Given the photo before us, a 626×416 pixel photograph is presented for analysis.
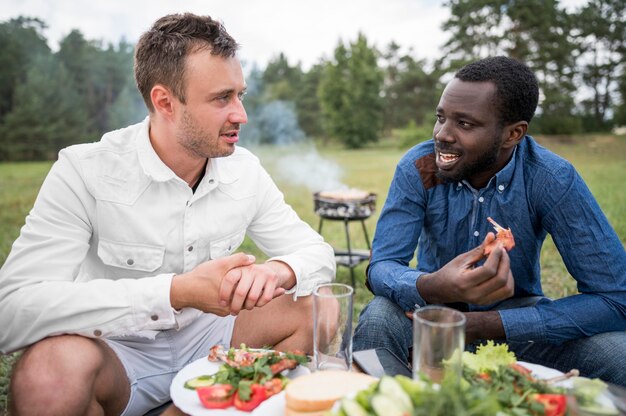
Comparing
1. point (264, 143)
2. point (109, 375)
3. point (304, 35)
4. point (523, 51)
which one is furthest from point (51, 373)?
point (264, 143)

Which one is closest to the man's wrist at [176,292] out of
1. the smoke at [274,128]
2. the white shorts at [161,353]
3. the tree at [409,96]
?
the white shorts at [161,353]

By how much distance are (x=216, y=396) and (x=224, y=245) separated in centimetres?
124

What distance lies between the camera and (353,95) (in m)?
39.1

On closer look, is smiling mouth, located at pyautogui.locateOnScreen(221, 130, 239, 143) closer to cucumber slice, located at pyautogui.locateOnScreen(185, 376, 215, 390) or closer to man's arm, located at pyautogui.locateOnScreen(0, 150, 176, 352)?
man's arm, located at pyautogui.locateOnScreen(0, 150, 176, 352)

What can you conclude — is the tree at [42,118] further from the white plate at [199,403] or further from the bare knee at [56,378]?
the white plate at [199,403]

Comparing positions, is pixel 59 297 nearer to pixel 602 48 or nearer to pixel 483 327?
pixel 483 327

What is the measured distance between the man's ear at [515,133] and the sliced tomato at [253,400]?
1.90 meters

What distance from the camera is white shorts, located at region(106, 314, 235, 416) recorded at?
230 centimetres

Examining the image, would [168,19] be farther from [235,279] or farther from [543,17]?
[543,17]

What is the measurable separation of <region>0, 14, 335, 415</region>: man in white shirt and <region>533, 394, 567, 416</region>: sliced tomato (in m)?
1.15

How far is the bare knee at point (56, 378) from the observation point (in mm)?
1837

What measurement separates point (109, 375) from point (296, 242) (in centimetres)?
125

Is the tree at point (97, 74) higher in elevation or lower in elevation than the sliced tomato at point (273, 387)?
higher

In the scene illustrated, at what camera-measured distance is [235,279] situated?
6.77 ft
